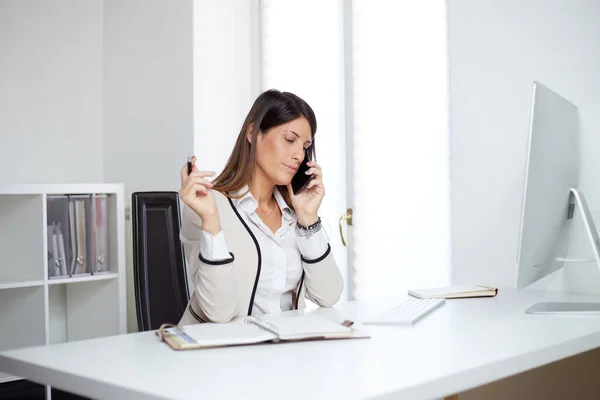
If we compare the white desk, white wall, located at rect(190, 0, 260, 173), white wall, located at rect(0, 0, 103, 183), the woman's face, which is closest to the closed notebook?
the white desk

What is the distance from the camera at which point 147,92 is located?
3.99m

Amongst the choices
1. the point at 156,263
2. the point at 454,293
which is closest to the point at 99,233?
the point at 156,263

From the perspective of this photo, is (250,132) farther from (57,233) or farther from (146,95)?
(146,95)

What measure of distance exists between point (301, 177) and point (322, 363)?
1080 mm

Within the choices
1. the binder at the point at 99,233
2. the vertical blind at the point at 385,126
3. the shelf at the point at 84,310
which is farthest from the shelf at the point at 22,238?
the vertical blind at the point at 385,126

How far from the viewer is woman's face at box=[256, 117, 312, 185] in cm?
207

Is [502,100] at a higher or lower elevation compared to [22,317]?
higher

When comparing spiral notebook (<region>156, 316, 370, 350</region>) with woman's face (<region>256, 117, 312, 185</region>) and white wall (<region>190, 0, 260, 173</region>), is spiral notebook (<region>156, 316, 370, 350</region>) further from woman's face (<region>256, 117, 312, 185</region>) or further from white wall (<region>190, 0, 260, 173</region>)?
white wall (<region>190, 0, 260, 173</region>)

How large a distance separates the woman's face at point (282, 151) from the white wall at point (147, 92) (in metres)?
1.68

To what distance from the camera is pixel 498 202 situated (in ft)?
8.35

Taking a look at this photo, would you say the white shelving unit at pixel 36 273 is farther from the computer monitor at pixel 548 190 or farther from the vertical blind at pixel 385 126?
the computer monitor at pixel 548 190

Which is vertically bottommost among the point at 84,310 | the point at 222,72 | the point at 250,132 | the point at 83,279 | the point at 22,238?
the point at 84,310

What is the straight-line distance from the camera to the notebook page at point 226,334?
4.44 ft

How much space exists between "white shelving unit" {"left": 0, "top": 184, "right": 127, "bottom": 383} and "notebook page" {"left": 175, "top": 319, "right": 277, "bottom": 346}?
2.04 m
